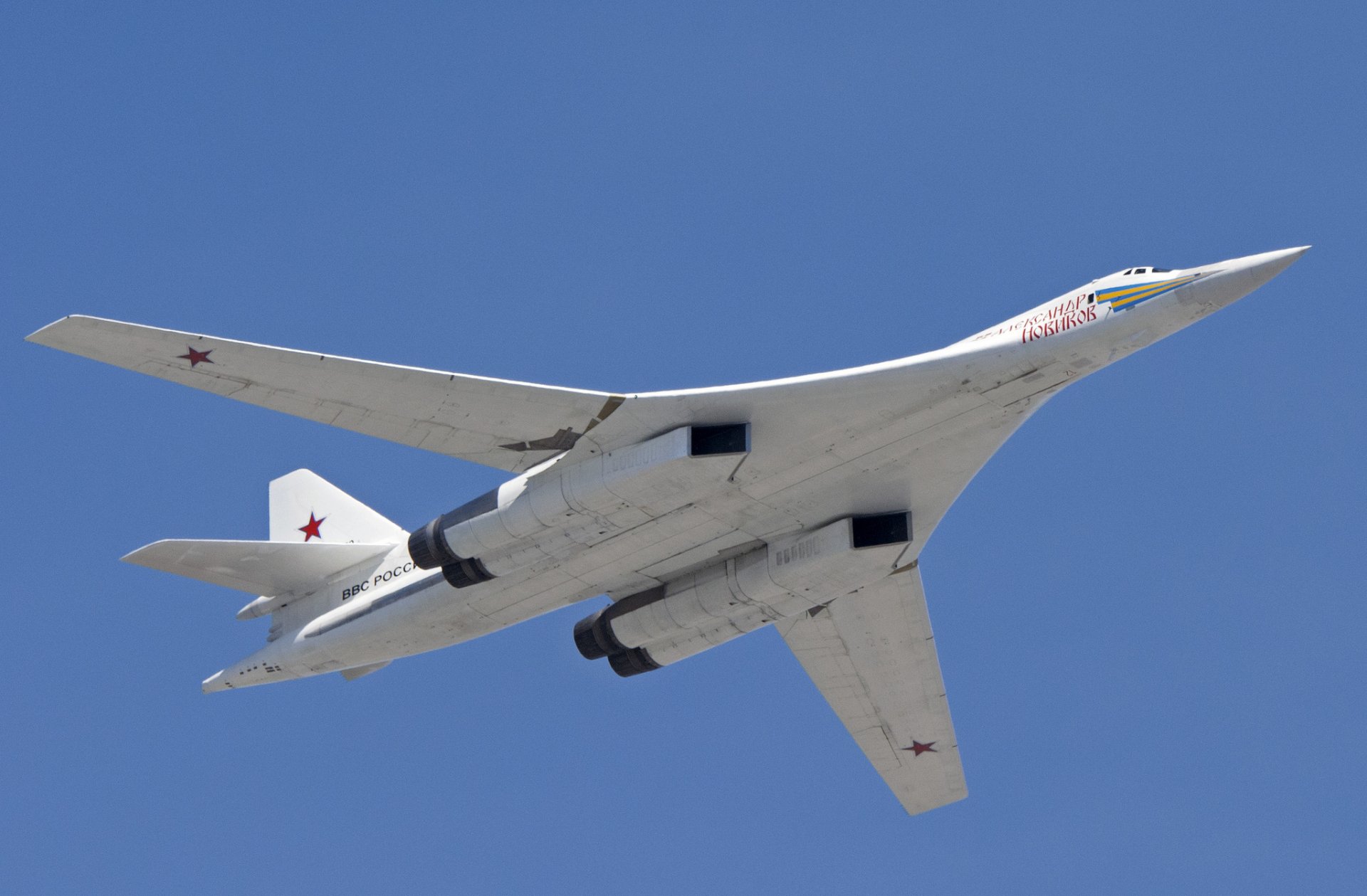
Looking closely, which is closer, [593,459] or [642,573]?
[593,459]

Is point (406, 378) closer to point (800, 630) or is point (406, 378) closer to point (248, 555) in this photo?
point (248, 555)

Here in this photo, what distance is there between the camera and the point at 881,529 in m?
25.5

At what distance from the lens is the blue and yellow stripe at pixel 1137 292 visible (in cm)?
2203

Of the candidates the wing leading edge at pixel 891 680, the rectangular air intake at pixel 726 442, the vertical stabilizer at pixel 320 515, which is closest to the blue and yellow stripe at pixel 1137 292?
the rectangular air intake at pixel 726 442

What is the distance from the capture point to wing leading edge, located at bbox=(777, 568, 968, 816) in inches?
1120

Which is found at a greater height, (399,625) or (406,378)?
(406,378)

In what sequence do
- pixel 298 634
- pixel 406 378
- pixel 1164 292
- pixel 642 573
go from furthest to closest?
pixel 298 634, pixel 642 573, pixel 406 378, pixel 1164 292

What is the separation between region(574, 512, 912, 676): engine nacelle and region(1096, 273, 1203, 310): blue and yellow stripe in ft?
16.0

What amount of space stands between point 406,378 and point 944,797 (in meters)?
13.3

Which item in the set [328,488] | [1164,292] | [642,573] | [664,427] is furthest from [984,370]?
[328,488]

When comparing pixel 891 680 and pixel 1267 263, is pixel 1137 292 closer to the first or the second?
pixel 1267 263

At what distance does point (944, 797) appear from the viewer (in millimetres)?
31219

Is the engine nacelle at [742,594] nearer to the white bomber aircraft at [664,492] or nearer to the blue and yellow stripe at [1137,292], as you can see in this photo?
the white bomber aircraft at [664,492]

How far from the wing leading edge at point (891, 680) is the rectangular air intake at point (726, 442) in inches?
217
